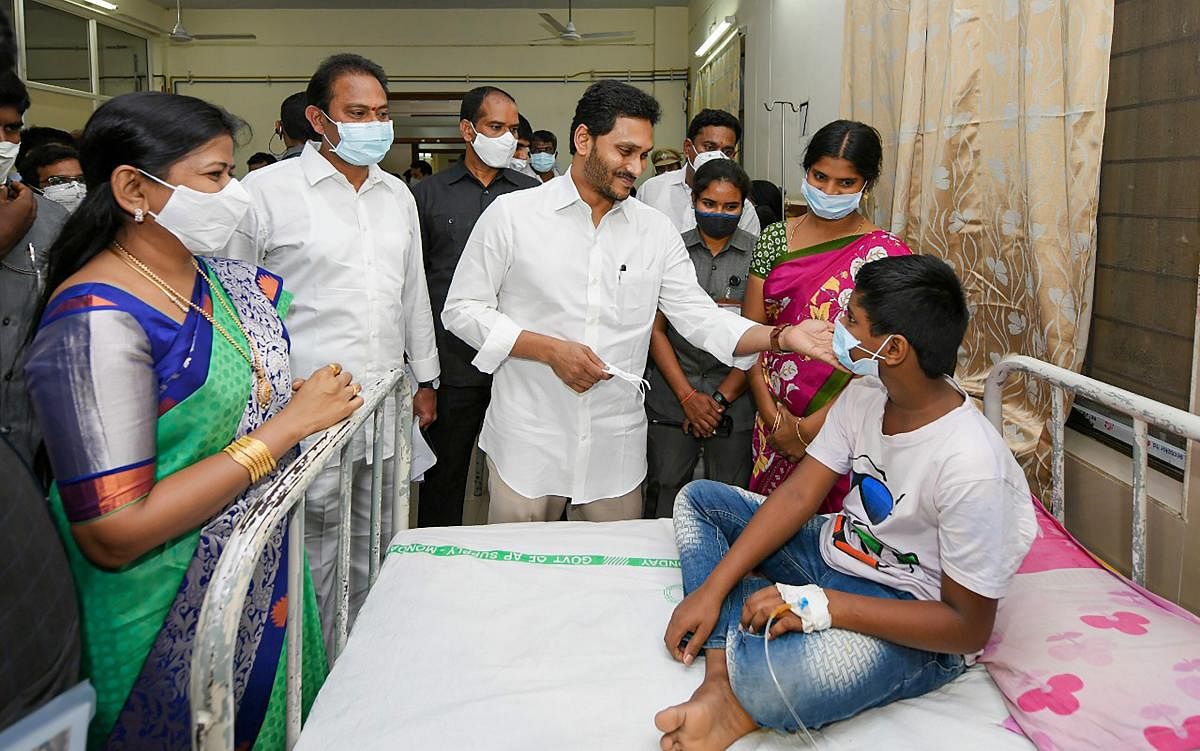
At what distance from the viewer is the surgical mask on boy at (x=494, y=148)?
338 cm

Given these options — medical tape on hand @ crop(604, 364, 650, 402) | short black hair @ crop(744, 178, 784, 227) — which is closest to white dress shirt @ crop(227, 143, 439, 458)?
medical tape on hand @ crop(604, 364, 650, 402)

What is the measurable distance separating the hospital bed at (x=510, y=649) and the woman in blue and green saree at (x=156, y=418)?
13cm

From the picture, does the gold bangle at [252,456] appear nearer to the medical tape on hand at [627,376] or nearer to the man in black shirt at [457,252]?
the medical tape on hand at [627,376]

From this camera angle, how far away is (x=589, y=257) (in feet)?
7.53

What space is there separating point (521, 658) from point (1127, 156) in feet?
6.48

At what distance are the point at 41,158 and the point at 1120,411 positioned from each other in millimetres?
3965

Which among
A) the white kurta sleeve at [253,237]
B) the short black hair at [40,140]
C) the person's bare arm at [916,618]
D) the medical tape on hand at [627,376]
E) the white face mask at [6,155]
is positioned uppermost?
the short black hair at [40,140]

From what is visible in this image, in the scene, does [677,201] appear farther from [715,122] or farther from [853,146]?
[853,146]

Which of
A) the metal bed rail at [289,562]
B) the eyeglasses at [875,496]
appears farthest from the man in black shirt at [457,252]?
the eyeglasses at [875,496]

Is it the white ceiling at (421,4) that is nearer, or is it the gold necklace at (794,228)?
the gold necklace at (794,228)

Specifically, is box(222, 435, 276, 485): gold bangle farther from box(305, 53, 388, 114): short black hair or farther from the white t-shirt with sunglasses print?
box(305, 53, 388, 114): short black hair

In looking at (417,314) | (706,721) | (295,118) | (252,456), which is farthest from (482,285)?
(295,118)

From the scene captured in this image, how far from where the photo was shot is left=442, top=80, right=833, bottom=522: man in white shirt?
2262mm

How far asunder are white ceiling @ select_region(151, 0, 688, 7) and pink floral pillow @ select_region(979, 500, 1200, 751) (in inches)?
381
